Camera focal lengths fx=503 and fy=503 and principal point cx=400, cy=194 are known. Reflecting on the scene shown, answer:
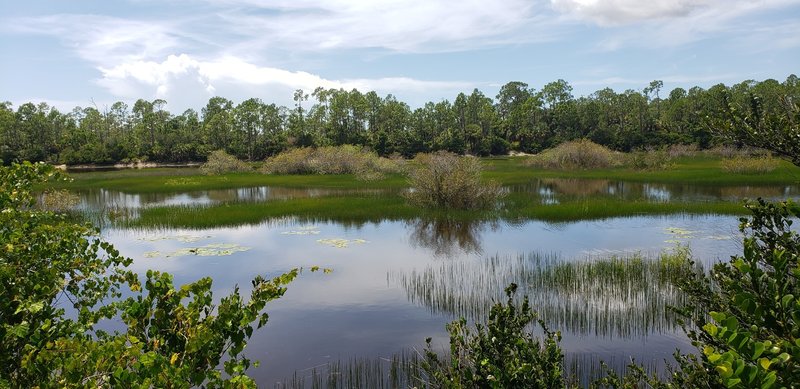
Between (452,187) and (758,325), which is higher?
(758,325)

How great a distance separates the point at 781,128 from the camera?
5.64m

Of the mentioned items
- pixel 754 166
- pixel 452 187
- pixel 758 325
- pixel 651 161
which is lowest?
pixel 452 187

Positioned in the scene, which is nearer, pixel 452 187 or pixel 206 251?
pixel 206 251

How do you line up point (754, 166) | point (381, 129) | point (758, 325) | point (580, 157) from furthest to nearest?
point (381, 129) → point (580, 157) → point (754, 166) → point (758, 325)

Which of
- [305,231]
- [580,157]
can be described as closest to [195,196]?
[305,231]

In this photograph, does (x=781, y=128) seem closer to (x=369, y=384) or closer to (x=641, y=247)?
(x=369, y=384)

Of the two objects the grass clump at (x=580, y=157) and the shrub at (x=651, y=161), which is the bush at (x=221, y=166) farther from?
the shrub at (x=651, y=161)

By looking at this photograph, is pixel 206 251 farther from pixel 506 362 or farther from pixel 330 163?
pixel 330 163

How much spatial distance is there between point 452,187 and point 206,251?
14.2m

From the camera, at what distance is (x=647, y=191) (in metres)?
37.8

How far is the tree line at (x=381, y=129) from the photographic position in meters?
92.8

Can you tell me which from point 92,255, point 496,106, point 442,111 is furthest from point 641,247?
point 496,106

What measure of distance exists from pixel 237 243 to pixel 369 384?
15.1 metres

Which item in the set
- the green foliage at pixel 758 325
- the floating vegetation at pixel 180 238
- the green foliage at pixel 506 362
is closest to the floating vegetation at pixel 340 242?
the floating vegetation at pixel 180 238
